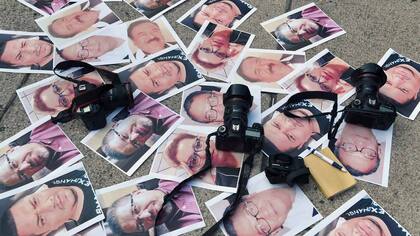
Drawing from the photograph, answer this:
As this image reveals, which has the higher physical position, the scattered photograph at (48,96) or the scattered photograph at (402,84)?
the scattered photograph at (48,96)

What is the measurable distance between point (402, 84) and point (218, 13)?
0.80 meters

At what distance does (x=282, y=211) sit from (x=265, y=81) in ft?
1.73

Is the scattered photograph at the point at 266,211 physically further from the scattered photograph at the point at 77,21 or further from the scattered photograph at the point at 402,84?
the scattered photograph at the point at 77,21

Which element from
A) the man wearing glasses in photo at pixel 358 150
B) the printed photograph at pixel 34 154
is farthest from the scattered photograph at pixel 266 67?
the printed photograph at pixel 34 154

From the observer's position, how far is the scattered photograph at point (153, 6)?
1.86 metres

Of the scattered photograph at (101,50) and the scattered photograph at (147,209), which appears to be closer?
the scattered photograph at (147,209)

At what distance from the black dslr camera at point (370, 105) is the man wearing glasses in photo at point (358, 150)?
3 centimetres

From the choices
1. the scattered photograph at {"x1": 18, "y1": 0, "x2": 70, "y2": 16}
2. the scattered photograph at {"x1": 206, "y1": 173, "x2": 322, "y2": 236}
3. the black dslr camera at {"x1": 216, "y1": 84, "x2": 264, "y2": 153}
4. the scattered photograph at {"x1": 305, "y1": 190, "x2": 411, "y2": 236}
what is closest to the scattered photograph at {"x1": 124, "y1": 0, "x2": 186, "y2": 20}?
the scattered photograph at {"x1": 18, "y1": 0, "x2": 70, "y2": 16}

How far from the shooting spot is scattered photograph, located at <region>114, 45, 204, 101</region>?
1626mm

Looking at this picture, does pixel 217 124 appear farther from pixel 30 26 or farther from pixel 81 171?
pixel 30 26

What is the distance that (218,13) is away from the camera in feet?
6.08

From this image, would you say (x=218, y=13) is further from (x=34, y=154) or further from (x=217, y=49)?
(x=34, y=154)

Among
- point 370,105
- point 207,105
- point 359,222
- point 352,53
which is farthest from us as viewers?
point 352,53

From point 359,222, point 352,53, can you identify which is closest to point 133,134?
point 359,222
